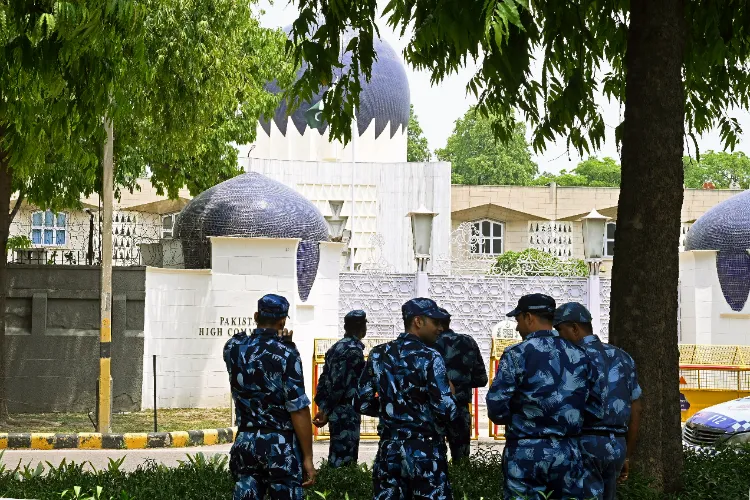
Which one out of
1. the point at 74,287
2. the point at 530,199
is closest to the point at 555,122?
the point at 74,287

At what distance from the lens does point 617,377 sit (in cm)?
673

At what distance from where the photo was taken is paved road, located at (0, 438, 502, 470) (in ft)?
43.7

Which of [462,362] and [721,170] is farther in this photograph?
[721,170]

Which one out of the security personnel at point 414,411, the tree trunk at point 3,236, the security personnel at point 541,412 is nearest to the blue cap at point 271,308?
the security personnel at point 414,411

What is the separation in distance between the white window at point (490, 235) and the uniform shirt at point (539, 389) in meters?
36.3

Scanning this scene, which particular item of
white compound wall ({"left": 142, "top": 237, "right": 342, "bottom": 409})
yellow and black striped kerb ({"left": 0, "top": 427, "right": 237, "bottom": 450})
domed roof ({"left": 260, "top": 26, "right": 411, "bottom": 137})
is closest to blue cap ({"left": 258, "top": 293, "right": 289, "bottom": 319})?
yellow and black striped kerb ({"left": 0, "top": 427, "right": 237, "bottom": 450})

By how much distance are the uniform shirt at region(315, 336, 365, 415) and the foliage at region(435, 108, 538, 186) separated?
6070 cm

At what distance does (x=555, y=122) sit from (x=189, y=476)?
4375 millimetres

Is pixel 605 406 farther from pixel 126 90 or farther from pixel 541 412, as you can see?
pixel 126 90

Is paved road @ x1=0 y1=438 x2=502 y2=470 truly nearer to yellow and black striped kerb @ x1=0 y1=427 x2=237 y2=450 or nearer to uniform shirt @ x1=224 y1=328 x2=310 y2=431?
yellow and black striped kerb @ x1=0 y1=427 x2=237 y2=450

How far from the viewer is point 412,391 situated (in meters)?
6.26

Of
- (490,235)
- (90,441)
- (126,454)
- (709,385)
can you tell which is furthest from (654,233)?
(490,235)

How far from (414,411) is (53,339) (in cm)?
1322

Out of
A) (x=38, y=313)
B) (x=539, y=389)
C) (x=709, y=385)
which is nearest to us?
(x=539, y=389)
